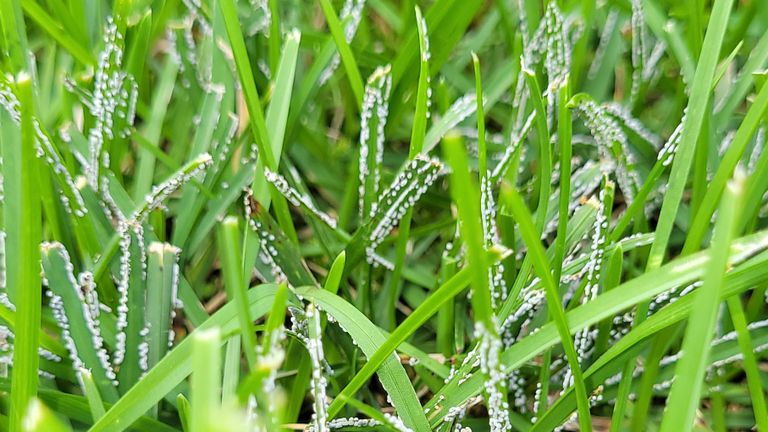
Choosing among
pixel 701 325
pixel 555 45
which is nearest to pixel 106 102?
pixel 555 45

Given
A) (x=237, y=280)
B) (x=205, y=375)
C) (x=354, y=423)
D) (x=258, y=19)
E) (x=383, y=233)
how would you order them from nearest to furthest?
(x=205, y=375)
(x=237, y=280)
(x=354, y=423)
(x=383, y=233)
(x=258, y=19)

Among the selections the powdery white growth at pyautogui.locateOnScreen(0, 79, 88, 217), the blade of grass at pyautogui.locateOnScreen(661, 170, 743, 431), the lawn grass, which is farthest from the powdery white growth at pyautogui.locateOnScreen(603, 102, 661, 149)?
the powdery white growth at pyautogui.locateOnScreen(0, 79, 88, 217)

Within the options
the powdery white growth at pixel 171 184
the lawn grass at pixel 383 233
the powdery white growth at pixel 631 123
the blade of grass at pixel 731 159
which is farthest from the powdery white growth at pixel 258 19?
the blade of grass at pixel 731 159

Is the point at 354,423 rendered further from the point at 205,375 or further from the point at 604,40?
the point at 604,40

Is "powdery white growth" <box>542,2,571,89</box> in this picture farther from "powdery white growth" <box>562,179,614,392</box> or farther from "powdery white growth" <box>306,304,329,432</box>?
"powdery white growth" <box>306,304,329,432</box>

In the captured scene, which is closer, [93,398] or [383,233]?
[93,398]

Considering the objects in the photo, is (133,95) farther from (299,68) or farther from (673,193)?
(673,193)

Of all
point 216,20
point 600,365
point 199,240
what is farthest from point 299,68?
point 600,365
